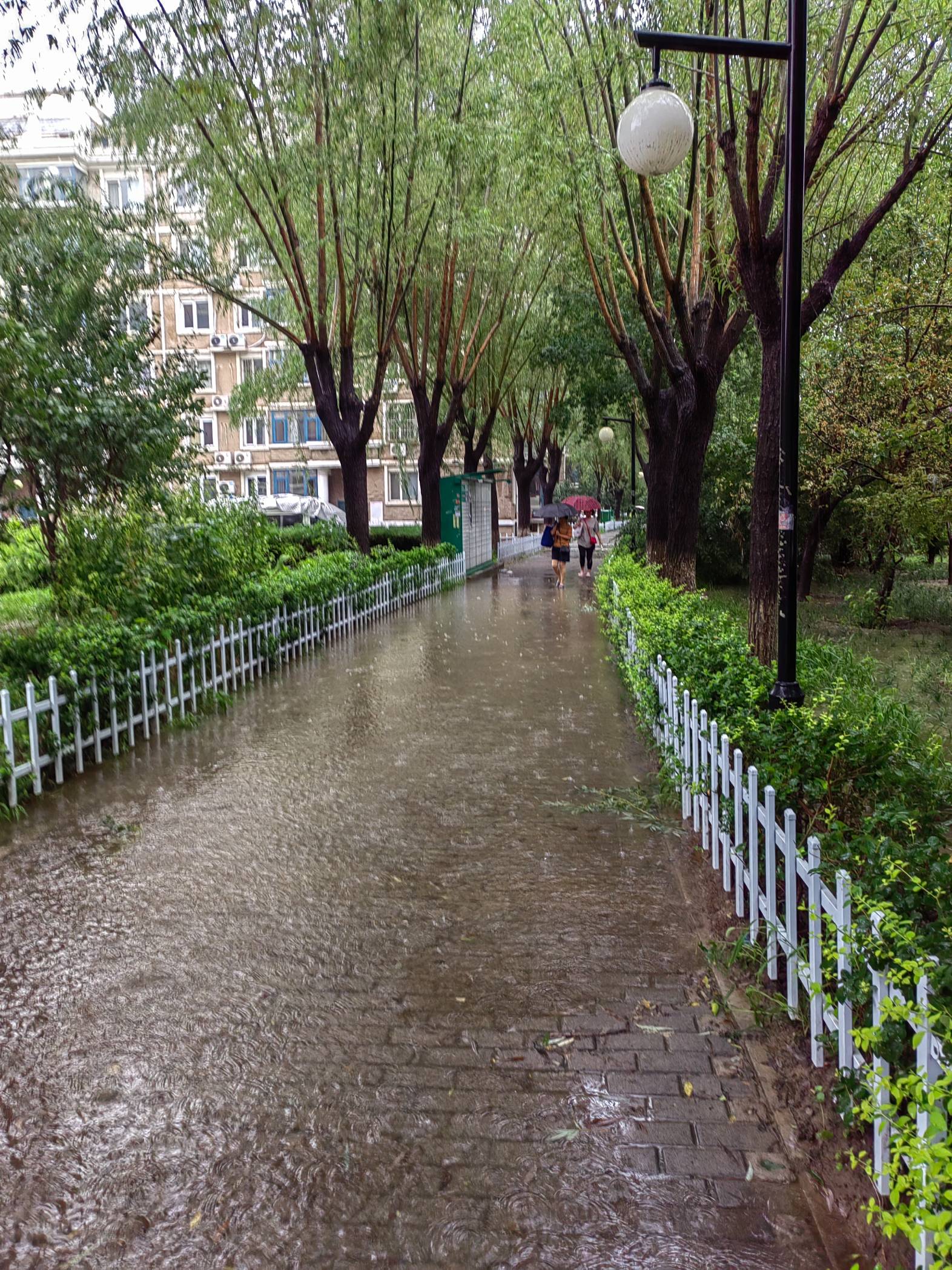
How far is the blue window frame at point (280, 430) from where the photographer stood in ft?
175

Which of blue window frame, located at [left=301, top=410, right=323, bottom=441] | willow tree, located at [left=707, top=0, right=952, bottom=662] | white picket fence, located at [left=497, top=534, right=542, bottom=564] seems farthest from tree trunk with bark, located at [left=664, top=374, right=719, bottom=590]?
blue window frame, located at [left=301, top=410, right=323, bottom=441]

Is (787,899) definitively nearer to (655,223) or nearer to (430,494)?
(655,223)

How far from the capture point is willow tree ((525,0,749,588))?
11820 mm

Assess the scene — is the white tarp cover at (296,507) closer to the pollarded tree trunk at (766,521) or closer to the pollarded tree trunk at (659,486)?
the pollarded tree trunk at (659,486)

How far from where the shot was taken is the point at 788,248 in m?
6.40

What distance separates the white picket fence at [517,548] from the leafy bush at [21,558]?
825 inches

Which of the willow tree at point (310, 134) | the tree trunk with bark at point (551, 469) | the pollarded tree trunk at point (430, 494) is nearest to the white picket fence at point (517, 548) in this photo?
the tree trunk with bark at point (551, 469)

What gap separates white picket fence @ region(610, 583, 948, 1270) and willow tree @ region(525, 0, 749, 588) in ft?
22.7

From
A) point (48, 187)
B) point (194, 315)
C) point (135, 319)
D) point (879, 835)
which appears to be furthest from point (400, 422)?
point (879, 835)

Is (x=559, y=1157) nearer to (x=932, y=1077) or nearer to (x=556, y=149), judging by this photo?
(x=932, y=1077)

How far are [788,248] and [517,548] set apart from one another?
35459 mm

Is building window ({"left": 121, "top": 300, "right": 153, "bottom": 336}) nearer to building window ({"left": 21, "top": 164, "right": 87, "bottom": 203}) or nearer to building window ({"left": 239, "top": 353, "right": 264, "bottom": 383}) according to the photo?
building window ({"left": 21, "top": 164, "right": 87, "bottom": 203})

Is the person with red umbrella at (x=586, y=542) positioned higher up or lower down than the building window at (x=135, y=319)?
lower down

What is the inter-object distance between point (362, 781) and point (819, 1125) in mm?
4973
